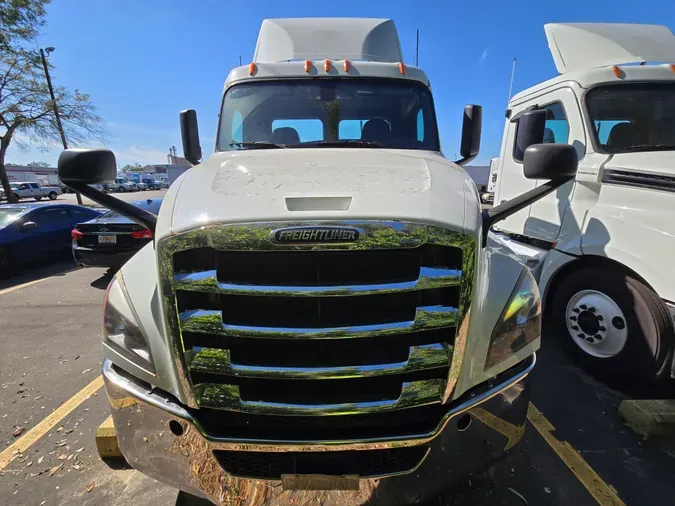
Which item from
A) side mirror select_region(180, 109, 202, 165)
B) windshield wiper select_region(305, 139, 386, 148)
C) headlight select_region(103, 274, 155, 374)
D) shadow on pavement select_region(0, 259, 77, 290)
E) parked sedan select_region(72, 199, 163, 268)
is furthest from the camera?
shadow on pavement select_region(0, 259, 77, 290)

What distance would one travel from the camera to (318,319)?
1.66m

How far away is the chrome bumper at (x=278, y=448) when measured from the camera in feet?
5.51

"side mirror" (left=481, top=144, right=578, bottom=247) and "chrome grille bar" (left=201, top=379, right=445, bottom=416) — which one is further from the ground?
"side mirror" (left=481, top=144, right=578, bottom=247)

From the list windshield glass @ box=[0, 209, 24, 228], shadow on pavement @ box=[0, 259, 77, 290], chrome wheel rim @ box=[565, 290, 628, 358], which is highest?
windshield glass @ box=[0, 209, 24, 228]

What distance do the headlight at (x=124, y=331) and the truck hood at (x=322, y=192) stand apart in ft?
1.66

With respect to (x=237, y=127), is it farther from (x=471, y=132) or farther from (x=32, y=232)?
(x=32, y=232)

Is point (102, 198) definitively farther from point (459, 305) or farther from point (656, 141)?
point (656, 141)

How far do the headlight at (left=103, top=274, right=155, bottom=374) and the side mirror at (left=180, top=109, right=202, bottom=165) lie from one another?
2308mm

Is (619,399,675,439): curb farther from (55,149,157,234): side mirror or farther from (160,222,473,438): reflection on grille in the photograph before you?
(55,149,157,234): side mirror

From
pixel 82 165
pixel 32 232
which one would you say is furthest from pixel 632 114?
pixel 32 232

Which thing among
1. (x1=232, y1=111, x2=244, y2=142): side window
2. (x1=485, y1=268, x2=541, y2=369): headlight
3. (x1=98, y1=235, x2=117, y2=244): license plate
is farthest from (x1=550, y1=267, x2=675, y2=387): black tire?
(x1=98, y1=235, x2=117, y2=244): license plate

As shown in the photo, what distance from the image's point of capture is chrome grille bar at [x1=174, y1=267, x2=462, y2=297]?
1.59 metres

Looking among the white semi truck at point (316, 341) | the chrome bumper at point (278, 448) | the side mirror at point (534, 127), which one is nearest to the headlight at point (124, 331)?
the white semi truck at point (316, 341)

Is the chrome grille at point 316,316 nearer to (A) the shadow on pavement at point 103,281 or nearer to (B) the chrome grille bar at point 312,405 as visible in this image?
(B) the chrome grille bar at point 312,405
